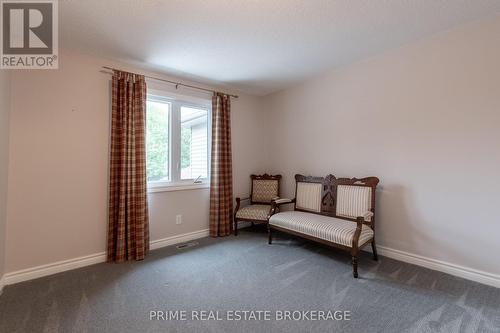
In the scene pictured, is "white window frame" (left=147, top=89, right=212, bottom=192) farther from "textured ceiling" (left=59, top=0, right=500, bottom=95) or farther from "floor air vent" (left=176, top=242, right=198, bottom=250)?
"floor air vent" (left=176, top=242, right=198, bottom=250)

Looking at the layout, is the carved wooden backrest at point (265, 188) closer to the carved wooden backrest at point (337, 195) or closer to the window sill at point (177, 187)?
the carved wooden backrest at point (337, 195)

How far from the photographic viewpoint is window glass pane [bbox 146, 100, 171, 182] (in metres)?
3.16

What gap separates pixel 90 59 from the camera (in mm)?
2660

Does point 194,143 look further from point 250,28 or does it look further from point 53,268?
point 53,268

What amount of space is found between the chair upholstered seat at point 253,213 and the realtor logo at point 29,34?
9.38 ft

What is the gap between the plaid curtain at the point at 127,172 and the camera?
272 centimetres

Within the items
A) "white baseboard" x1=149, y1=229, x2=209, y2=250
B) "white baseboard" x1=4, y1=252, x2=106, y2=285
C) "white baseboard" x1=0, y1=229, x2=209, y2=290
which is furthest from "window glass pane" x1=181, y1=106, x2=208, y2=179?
"white baseboard" x1=4, y1=252, x2=106, y2=285

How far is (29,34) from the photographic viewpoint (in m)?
2.14

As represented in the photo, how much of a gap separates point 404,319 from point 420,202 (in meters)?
1.34

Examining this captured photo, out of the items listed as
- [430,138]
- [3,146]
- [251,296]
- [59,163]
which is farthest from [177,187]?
[430,138]

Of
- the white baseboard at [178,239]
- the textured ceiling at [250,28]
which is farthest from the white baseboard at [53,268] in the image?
the textured ceiling at [250,28]

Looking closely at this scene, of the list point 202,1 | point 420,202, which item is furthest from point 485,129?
point 202,1

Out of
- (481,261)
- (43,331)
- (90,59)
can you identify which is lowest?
(43,331)

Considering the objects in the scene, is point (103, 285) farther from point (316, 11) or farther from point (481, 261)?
point (481, 261)
